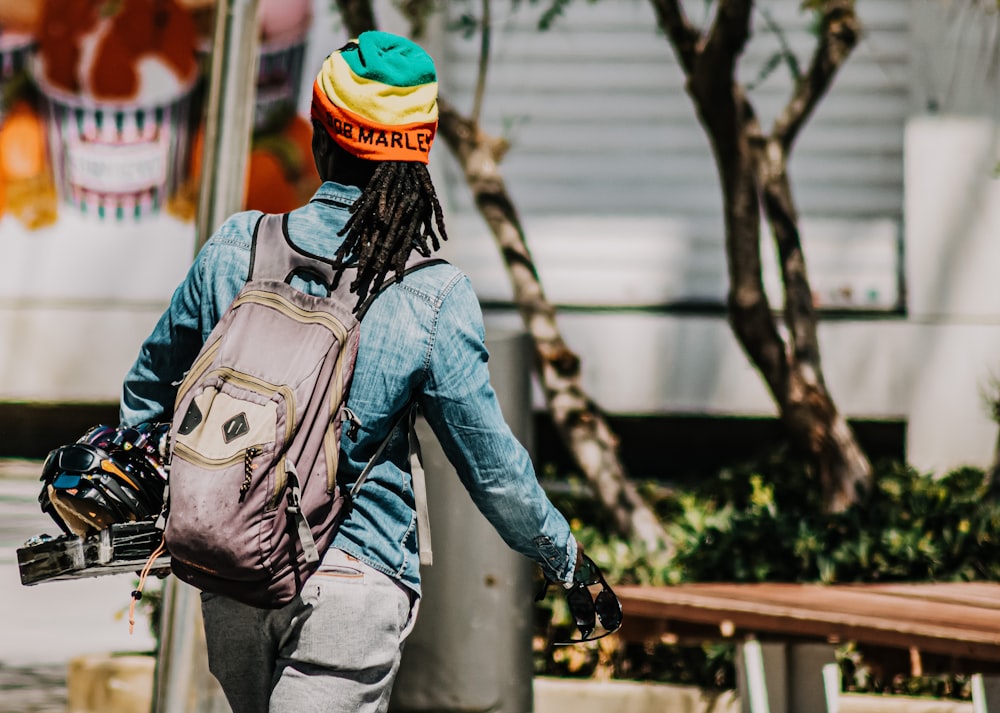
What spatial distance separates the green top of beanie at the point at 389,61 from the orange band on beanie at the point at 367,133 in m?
0.07

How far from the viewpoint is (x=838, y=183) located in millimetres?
10516

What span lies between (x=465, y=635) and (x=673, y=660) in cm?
138

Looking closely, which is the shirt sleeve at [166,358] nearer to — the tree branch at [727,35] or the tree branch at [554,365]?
the tree branch at [727,35]

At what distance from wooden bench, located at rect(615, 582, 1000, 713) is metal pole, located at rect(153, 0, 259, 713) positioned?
1466 millimetres

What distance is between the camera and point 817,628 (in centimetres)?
364

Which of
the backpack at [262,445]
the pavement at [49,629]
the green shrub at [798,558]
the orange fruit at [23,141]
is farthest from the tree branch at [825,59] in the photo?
the orange fruit at [23,141]

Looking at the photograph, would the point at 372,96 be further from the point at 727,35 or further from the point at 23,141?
the point at 23,141

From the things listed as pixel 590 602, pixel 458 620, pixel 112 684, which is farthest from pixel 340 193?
pixel 112 684

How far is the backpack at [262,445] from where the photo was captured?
2.19 m

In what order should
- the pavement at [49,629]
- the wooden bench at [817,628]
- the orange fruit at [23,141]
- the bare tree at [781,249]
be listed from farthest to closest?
the orange fruit at [23,141], the bare tree at [781,249], the pavement at [49,629], the wooden bench at [817,628]

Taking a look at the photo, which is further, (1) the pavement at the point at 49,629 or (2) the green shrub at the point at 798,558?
(1) the pavement at the point at 49,629

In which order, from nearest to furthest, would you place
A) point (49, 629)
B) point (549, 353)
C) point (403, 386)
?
point (403, 386), point (549, 353), point (49, 629)

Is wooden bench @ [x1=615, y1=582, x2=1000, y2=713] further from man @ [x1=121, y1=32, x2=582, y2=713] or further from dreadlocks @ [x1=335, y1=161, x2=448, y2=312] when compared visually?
dreadlocks @ [x1=335, y1=161, x2=448, y2=312]

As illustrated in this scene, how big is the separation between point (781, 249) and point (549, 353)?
3.97ft
